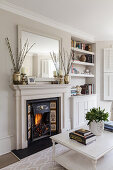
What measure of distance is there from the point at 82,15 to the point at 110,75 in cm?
200

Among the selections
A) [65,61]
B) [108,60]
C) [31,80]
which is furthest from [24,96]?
[108,60]

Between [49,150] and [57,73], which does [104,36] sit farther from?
[49,150]

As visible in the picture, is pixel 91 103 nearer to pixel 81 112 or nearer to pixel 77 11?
pixel 81 112

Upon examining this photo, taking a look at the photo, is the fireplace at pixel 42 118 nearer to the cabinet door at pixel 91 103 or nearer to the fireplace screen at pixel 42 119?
the fireplace screen at pixel 42 119

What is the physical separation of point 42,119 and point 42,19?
2124 mm

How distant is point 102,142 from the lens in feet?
5.55

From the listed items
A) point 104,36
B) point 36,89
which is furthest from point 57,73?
point 104,36

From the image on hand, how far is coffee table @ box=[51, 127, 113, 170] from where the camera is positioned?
58.1 inches

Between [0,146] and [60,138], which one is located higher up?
[60,138]

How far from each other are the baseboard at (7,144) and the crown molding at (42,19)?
2229 mm

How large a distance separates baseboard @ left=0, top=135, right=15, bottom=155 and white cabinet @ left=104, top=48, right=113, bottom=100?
284 centimetres

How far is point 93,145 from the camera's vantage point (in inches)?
63.6

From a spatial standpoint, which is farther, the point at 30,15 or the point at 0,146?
the point at 30,15

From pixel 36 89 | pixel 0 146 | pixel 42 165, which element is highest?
pixel 36 89
